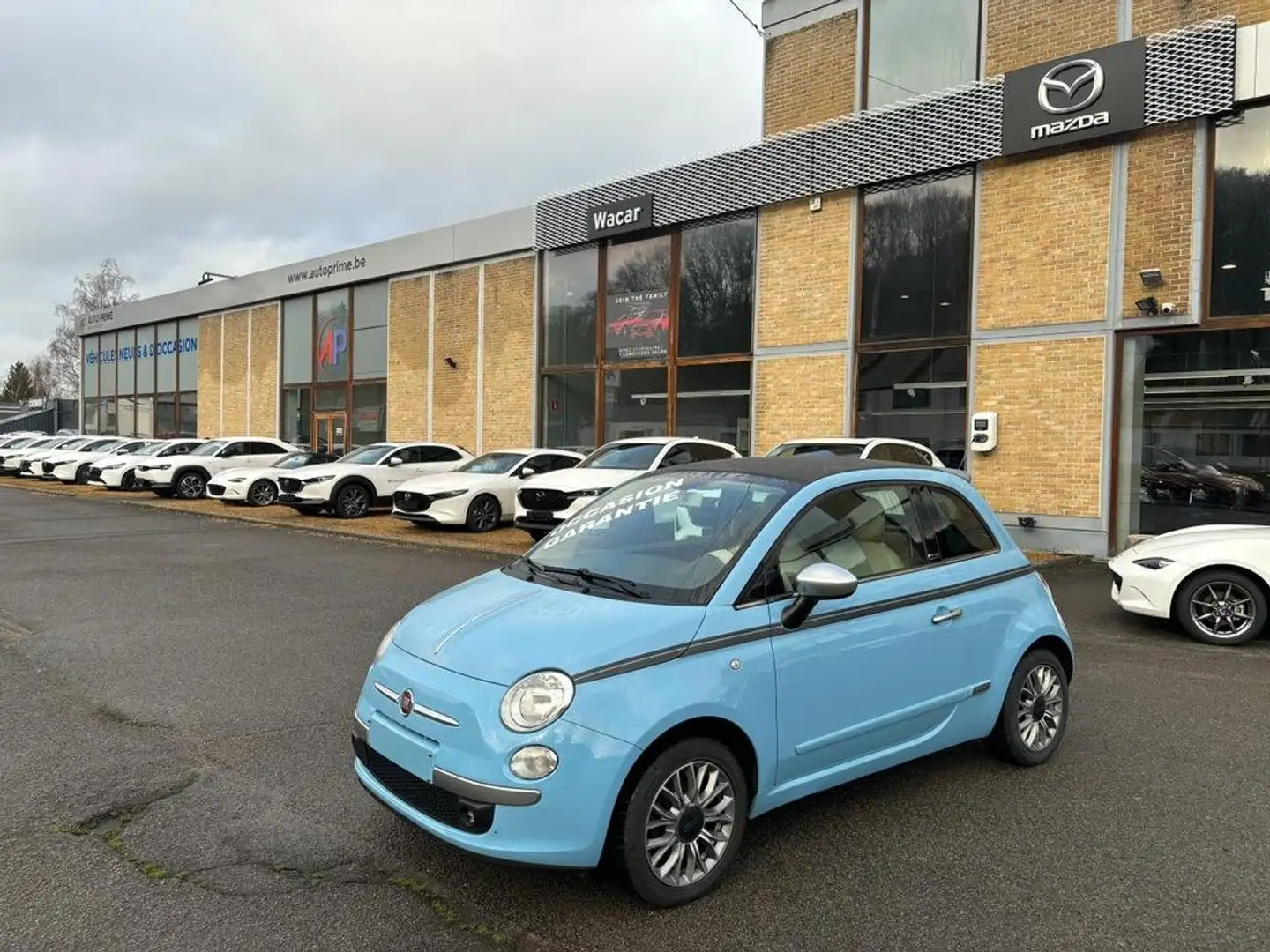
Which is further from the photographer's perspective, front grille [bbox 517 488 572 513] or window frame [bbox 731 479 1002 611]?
front grille [bbox 517 488 572 513]

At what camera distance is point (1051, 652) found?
15.4ft

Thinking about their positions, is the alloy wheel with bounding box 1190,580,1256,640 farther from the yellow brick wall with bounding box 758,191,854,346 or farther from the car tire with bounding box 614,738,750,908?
the yellow brick wall with bounding box 758,191,854,346

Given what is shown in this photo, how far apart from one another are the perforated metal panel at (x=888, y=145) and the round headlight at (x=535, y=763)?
13.1 m

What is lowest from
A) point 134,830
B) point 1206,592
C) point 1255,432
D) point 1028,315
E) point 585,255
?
point 134,830

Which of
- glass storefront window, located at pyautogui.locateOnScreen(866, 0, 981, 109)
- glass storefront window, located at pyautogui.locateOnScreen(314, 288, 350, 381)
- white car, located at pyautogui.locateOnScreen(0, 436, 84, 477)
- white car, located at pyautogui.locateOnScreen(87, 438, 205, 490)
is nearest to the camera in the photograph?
glass storefront window, located at pyautogui.locateOnScreen(866, 0, 981, 109)

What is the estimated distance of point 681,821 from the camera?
318 cm

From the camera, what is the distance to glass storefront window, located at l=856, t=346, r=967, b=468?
14.5m

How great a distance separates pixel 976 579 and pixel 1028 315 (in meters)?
10.6

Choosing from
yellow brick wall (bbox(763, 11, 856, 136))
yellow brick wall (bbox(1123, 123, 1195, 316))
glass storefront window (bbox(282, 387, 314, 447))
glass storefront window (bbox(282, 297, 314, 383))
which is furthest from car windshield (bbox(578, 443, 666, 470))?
glass storefront window (bbox(282, 297, 314, 383))

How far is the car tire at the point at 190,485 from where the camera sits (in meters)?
22.2

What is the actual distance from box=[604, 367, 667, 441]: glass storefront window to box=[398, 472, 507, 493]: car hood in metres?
4.31

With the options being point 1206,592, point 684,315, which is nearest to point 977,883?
point 1206,592

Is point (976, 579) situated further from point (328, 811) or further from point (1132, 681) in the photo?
point (328, 811)

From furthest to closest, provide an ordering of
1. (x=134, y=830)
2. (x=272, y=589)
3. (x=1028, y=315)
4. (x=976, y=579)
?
(x=1028, y=315) → (x=272, y=589) → (x=976, y=579) → (x=134, y=830)
